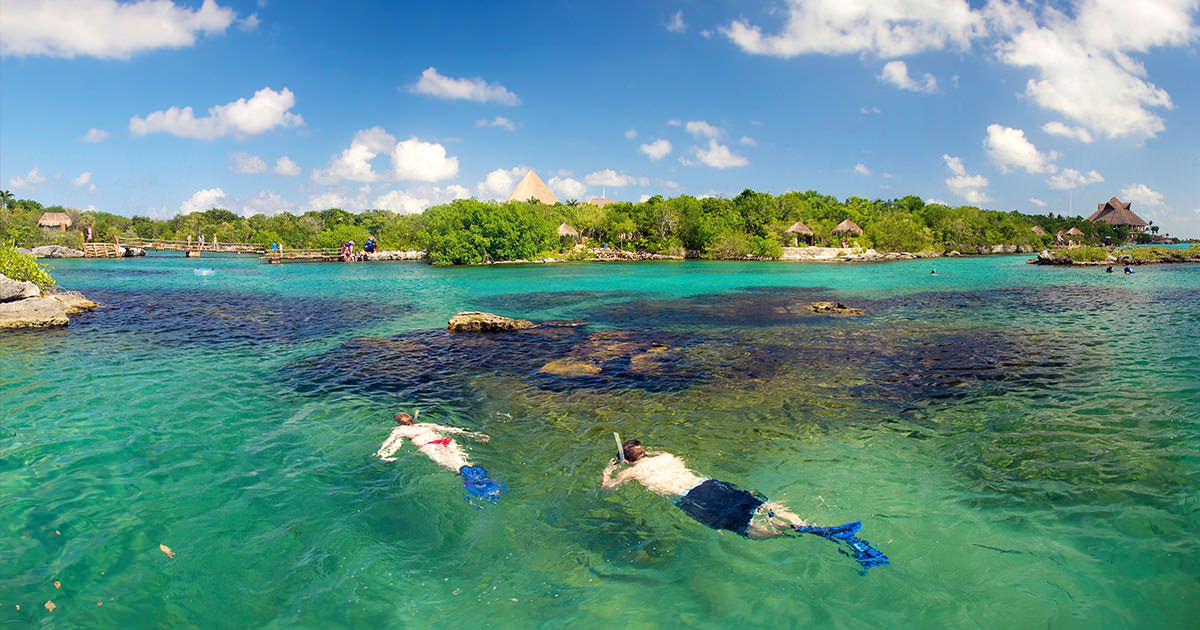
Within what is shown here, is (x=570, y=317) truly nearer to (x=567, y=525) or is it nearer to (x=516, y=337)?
(x=516, y=337)

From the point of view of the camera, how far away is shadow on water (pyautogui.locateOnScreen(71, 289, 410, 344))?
2100 cm

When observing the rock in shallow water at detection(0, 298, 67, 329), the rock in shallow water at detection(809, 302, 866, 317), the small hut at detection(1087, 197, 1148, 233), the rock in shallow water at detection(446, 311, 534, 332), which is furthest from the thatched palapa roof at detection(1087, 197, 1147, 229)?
the rock in shallow water at detection(0, 298, 67, 329)

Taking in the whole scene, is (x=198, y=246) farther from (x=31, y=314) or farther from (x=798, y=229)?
(x=798, y=229)

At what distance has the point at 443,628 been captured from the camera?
5.24 meters

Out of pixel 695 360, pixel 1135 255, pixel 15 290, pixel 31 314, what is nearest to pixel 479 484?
pixel 695 360

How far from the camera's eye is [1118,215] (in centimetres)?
11112

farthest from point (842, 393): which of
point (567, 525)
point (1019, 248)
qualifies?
point (1019, 248)

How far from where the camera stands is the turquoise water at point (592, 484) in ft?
18.3

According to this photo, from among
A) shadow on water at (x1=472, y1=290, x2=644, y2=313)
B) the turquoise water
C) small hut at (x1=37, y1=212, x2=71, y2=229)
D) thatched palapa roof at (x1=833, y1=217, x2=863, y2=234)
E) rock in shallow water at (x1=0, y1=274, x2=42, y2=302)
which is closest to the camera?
the turquoise water

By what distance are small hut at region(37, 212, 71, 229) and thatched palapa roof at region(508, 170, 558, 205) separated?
3376 inches

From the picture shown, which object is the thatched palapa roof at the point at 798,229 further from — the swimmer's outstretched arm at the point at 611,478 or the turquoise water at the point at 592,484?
the swimmer's outstretched arm at the point at 611,478

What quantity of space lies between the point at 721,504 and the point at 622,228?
294ft

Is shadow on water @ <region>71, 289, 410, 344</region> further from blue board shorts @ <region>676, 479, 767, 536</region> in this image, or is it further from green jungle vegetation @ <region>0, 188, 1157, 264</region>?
green jungle vegetation @ <region>0, 188, 1157, 264</region>

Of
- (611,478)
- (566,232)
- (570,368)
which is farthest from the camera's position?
(566,232)
